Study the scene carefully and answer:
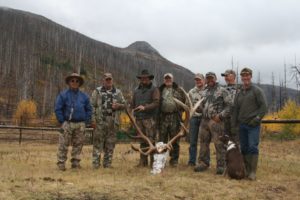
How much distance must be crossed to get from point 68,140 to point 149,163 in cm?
232

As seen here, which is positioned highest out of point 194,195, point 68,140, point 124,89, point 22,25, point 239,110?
point 22,25

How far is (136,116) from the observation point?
10789 millimetres

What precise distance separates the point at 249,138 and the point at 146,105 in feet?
8.30

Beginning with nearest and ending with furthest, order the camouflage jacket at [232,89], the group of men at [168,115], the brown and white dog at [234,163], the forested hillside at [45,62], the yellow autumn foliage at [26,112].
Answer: the brown and white dog at [234,163] < the group of men at [168,115] < the camouflage jacket at [232,89] < the yellow autumn foliage at [26,112] < the forested hillside at [45,62]

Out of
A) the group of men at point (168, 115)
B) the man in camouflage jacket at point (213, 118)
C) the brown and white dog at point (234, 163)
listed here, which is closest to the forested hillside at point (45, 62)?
the group of men at point (168, 115)

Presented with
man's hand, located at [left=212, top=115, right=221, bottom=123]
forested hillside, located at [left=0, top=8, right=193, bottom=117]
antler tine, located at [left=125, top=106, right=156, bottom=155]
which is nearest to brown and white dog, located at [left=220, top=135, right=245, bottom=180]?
man's hand, located at [left=212, top=115, right=221, bottom=123]

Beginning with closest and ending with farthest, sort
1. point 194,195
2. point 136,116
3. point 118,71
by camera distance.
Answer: point 194,195
point 136,116
point 118,71

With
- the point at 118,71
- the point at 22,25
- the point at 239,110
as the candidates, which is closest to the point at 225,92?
the point at 239,110

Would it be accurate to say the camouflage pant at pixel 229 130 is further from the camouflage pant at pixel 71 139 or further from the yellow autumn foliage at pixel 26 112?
the yellow autumn foliage at pixel 26 112

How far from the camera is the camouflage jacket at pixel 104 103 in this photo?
1038 centimetres

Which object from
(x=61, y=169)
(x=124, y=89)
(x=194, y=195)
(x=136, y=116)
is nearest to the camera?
(x=194, y=195)

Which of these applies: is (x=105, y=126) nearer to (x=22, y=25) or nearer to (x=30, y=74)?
(x=30, y=74)

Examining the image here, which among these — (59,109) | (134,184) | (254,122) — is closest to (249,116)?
(254,122)

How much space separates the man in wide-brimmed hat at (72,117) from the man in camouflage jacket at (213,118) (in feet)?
8.98
